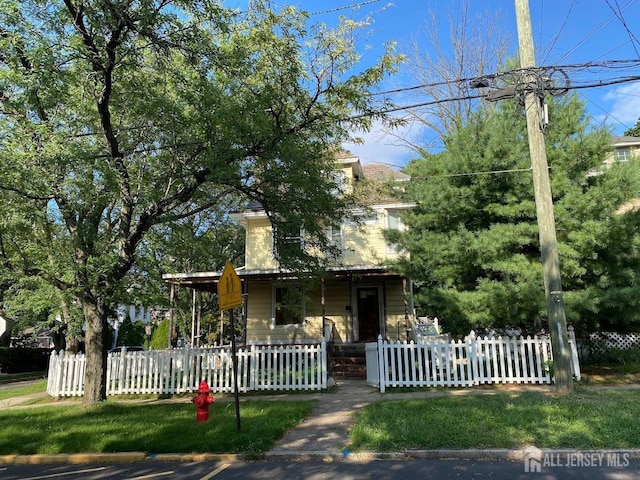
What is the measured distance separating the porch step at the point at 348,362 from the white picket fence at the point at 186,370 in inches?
94.5

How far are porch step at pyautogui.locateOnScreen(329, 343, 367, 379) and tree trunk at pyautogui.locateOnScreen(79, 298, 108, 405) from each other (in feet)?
22.0

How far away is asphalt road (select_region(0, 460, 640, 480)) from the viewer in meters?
5.07

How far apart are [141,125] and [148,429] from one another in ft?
21.2

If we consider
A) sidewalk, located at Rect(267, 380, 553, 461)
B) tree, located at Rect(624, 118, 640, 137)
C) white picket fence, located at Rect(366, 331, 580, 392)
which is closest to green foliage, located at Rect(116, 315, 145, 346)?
sidewalk, located at Rect(267, 380, 553, 461)

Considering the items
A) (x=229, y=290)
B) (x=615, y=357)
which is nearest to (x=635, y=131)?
(x=615, y=357)

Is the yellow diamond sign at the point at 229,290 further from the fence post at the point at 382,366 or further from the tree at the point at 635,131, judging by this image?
the tree at the point at 635,131

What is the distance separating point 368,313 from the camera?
17.9 m

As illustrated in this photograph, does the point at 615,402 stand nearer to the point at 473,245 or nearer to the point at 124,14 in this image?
the point at 473,245

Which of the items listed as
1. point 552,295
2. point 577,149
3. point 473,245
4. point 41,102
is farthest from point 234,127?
point 577,149

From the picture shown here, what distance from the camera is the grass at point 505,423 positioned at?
19.6ft

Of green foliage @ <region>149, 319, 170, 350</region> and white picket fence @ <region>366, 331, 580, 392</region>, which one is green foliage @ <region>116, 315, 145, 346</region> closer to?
green foliage @ <region>149, 319, 170, 350</region>

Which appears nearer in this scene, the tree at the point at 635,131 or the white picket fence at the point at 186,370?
the white picket fence at the point at 186,370

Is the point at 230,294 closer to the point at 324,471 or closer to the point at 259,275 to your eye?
the point at 324,471

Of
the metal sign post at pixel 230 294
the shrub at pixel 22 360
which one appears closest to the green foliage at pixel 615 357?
the metal sign post at pixel 230 294
